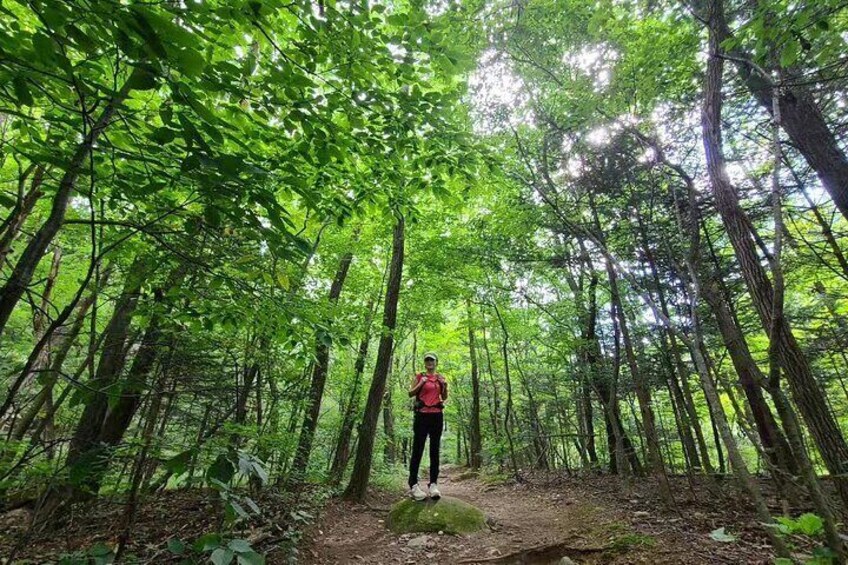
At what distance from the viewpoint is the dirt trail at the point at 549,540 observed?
13.5ft

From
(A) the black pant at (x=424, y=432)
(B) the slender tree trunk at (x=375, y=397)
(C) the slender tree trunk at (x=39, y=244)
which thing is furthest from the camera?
(B) the slender tree trunk at (x=375, y=397)

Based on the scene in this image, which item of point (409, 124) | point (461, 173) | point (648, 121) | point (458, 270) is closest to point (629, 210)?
point (648, 121)

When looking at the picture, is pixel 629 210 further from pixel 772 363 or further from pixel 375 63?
pixel 375 63

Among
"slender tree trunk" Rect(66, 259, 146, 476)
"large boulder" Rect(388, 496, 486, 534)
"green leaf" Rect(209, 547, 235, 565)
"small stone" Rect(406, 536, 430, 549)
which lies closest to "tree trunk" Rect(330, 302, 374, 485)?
"large boulder" Rect(388, 496, 486, 534)

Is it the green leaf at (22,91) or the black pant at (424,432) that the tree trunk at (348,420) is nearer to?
the black pant at (424,432)

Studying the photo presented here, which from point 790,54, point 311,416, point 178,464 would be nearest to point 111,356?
point 311,416

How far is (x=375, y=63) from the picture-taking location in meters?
3.01

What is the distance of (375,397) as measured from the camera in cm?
796

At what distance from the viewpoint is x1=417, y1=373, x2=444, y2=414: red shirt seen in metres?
6.43

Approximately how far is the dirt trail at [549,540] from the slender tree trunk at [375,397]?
42cm

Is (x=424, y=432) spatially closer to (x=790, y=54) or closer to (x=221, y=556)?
(x=221, y=556)

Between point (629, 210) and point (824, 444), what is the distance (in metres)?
4.48

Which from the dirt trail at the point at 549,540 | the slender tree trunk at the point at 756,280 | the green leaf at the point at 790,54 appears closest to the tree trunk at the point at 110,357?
the dirt trail at the point at 549,540

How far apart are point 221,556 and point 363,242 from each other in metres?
8.54
